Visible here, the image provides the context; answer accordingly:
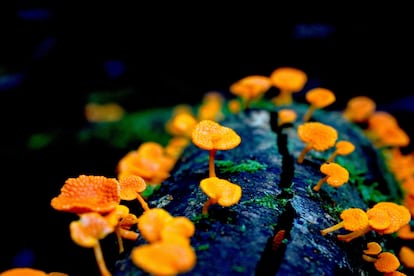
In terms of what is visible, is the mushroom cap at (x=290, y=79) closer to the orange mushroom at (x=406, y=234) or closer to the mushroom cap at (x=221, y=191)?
the orange mushroom at (x=406, y=234)

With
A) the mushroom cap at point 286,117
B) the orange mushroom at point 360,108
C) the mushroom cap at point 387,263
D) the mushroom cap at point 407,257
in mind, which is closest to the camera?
the mushroom cap at point 387,263

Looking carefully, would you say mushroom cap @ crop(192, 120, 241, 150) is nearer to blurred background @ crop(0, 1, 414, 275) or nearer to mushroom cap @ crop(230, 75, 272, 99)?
mushroom cap @ crop(230, 75, 272, 99)

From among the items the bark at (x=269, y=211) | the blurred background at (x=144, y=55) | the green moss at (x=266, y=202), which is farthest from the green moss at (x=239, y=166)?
the blurred background at (x=144, y=55)

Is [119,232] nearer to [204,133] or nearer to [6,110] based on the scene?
[204,133]

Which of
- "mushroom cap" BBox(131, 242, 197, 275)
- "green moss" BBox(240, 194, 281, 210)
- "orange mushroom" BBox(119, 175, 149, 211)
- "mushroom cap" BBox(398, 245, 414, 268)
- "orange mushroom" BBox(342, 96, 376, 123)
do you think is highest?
"mushroom cap" BBox(131, 242, 197, 275)

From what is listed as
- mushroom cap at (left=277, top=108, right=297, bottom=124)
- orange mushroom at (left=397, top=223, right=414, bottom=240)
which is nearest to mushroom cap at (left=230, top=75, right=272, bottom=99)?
mushroom cap at (left=277, top=108, right=297, bottom=124)

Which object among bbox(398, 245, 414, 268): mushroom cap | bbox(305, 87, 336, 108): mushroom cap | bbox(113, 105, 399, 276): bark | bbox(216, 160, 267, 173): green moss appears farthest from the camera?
bbox(305, 87, 336, 108): mushroom cap
